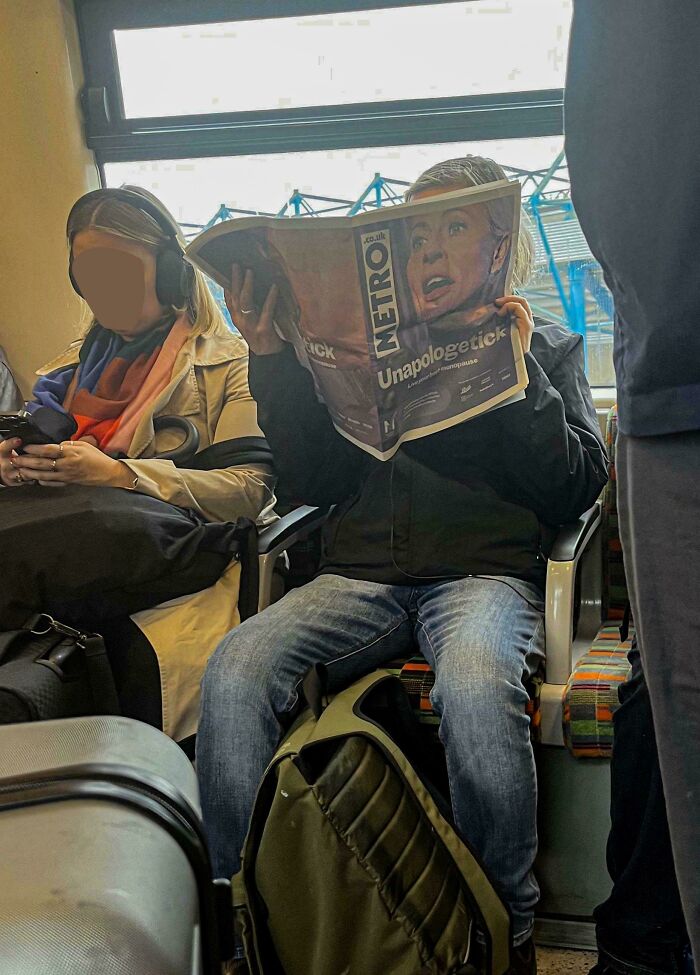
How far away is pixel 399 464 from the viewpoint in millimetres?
1666

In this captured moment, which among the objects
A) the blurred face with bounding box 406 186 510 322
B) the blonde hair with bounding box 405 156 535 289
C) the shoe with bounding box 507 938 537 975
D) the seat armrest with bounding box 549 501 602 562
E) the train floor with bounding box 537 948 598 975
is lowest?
the train floor with bounding box 537 948 598 975

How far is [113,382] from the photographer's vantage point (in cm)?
191

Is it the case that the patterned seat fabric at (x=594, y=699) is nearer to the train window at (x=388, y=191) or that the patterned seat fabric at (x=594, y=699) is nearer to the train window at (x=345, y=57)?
the train window at (x=388, y=191)

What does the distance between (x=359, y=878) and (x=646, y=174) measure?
0.98m

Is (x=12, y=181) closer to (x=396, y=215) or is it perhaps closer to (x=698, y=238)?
(x=396, y=215)

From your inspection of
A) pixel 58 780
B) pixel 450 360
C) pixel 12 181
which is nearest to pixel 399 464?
pixel 450 360

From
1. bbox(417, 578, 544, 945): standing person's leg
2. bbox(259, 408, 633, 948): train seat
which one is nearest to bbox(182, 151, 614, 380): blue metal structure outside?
bbox(259, 408, 633, 948): train seat

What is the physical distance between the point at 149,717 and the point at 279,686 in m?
0.28

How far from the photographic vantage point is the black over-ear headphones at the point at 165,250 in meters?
1.85

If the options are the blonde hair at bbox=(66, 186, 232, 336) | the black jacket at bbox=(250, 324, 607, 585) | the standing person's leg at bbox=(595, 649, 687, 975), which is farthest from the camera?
the blonde hair at bbox=(66, 186, 232, 336)

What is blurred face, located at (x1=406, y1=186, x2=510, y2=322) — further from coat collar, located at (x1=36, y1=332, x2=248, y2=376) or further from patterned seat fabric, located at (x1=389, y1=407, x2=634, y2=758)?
coat collar, located at (x1=36, y1=332, x2=248, y2=376)

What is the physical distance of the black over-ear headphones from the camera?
1854 mm

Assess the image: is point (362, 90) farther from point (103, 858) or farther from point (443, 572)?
point (103, 858)

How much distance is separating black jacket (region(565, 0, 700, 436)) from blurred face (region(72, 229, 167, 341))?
1.34m
